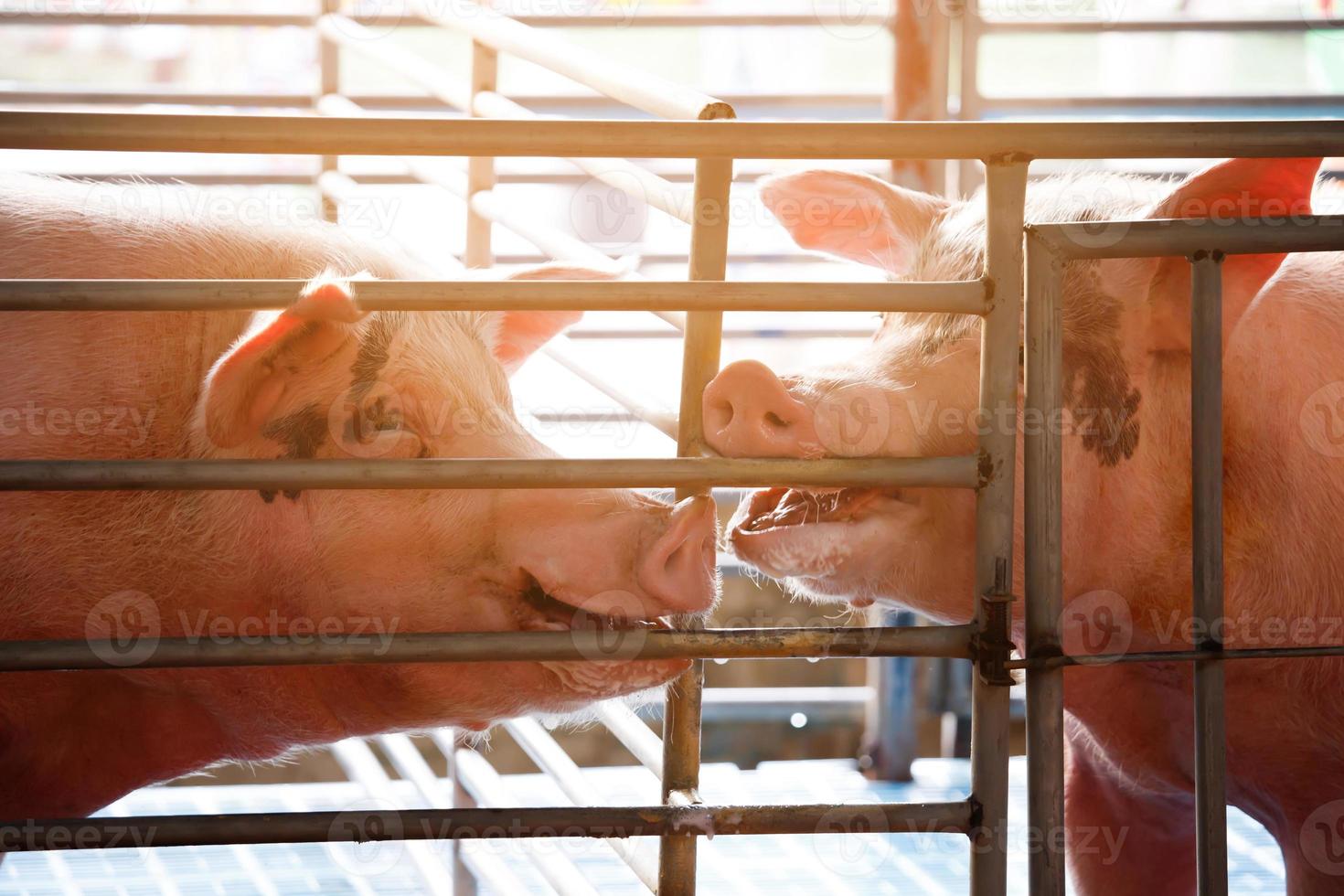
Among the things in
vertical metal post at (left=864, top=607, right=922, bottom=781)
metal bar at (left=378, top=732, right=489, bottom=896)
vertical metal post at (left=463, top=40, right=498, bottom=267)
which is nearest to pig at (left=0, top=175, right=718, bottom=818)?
metal bar at (left=378, top=732, right=489, bottom=896)

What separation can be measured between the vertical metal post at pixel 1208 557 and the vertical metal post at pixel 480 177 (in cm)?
213

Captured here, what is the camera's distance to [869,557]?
6.44 feet

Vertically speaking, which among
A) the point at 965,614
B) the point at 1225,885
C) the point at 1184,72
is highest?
the point at 1184,72

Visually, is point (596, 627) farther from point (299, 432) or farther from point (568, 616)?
point (299, 432)

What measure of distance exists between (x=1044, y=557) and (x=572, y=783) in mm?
1436

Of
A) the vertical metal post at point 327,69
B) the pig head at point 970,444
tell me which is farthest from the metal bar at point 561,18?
the pig head at point 970,444

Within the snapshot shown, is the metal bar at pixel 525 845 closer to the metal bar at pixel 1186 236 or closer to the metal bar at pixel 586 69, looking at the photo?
the metal bar at pixel 586 69

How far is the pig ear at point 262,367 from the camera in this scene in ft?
5.50

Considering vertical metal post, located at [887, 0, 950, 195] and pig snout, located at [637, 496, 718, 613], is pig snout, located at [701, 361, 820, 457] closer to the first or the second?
pig snout, located at [637, 496, 718, 613]

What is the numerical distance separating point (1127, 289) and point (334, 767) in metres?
4.69

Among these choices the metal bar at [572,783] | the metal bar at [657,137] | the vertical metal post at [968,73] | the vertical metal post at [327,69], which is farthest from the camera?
the vertical metal post at [968,73]

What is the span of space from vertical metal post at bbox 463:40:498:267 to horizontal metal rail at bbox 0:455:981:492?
1.91 m

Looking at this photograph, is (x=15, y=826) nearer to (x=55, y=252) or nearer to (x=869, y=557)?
(x=55, y=252)

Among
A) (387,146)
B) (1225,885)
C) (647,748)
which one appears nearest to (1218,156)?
(1225,885)
